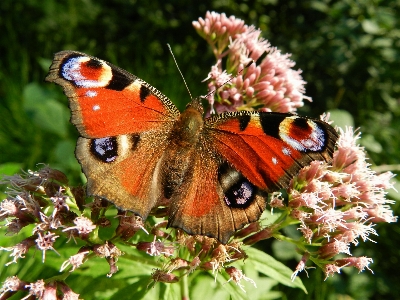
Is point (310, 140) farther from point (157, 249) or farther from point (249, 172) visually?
point (157, 249)

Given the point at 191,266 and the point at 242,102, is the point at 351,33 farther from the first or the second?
the point at 191,266

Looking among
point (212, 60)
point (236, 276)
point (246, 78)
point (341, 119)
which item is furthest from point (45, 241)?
point (212, 60)

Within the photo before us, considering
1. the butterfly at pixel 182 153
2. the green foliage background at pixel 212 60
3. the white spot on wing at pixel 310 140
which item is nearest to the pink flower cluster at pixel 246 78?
the butterfly at pixel 182 153

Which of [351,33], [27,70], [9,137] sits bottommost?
[9,137]

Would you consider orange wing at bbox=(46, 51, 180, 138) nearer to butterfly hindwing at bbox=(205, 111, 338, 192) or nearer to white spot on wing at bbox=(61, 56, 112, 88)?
white spot on wing at bbox=(61, 56, 112, 88)

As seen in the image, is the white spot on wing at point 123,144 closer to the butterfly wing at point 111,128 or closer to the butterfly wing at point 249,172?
the butterfly wing at point 111,128

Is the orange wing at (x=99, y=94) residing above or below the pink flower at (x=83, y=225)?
above

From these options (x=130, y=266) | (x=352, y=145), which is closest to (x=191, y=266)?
(x=130, y=266)
